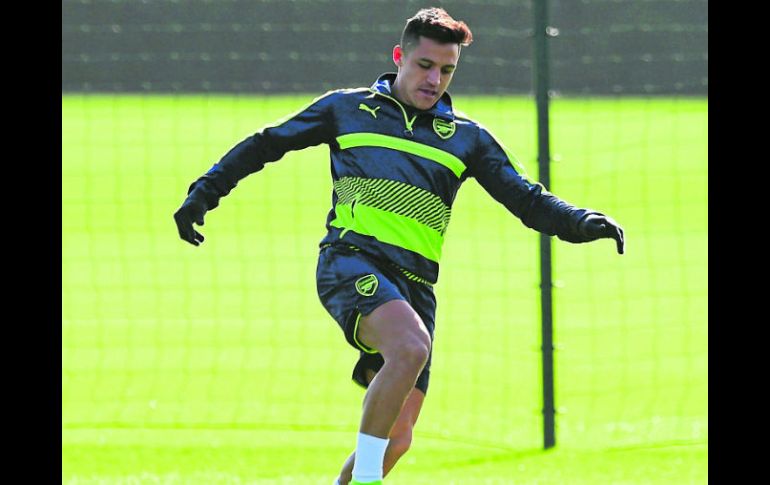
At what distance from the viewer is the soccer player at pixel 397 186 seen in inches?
214

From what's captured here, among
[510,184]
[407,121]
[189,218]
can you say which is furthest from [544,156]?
[189,218]

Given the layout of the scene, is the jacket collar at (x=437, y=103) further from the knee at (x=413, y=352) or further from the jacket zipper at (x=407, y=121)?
the knee at (x=413, y=352)

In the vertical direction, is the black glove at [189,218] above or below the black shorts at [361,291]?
above

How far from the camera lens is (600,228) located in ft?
17.7

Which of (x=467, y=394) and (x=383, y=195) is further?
(x=467, y=394)

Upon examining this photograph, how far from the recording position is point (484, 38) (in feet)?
79.9

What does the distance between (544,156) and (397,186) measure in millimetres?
1916

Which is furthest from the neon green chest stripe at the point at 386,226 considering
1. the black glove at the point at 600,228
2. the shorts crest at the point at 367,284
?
the black glove at the point at 600,228

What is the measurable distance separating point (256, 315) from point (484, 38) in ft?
45.1

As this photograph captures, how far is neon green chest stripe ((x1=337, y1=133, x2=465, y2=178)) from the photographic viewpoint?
558 centimetres

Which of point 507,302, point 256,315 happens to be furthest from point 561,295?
point 256,315
